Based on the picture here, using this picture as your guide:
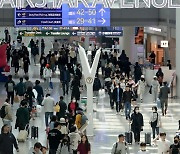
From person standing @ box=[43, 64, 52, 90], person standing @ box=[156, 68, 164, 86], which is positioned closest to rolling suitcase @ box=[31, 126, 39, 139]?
person standing @ box=[43, 64, 52, 90]

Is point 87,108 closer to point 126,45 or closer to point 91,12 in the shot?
point 91,12

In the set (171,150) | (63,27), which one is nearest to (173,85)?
(63,27)

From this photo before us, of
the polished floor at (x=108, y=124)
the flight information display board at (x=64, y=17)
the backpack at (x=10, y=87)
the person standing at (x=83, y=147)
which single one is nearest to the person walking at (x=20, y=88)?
the backpack at (x=10, y=87)

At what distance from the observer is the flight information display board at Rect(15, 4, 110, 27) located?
127 feet

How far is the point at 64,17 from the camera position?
3931 centimetres

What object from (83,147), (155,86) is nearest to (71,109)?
(83,147)

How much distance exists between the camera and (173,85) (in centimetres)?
3403

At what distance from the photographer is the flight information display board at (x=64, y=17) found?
38.8m

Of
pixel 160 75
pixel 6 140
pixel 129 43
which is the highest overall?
pixel 129 43

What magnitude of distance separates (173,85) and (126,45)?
44.1 ft

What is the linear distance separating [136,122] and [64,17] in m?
17.8

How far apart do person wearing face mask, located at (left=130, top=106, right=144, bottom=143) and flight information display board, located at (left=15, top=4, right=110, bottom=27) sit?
16777mm

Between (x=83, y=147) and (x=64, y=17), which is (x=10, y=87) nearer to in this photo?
(x=64, y=17)

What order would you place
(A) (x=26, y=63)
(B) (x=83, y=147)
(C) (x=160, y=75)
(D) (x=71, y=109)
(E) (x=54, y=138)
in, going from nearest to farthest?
(B) (x=83, y=147) → (E) (x=54, y=138) → (D) (x=71, y=109) → (C) (x=160, y=75) → (A) (x=26, y=63)
